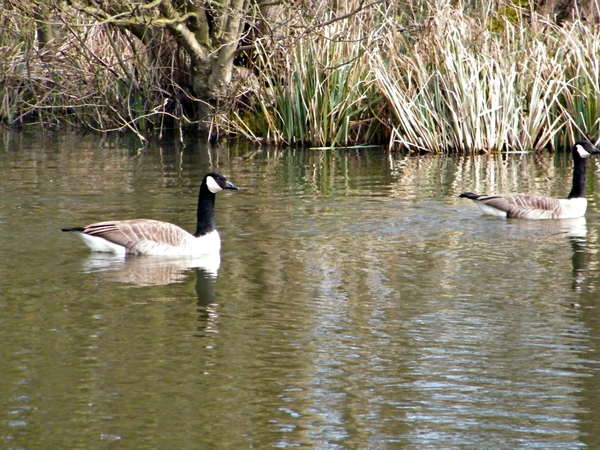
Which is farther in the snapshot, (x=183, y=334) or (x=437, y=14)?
(x=437, y=14)

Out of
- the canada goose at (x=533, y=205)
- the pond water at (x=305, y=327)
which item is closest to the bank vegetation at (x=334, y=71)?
the pond water at (x=305, y=327)

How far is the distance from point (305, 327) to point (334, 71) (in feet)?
39.5

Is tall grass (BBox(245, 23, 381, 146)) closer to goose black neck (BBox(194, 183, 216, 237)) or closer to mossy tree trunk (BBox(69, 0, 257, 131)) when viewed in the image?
mossy tree trunk (BBox(69, 0, 257, 131))

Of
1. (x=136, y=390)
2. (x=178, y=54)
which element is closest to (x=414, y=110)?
(x=178, y=54)

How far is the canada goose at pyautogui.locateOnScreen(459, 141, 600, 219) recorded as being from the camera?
12.3m

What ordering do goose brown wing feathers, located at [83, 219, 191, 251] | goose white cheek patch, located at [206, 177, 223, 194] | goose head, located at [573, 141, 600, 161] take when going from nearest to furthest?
goose brown wing feathers, located at [83, 219, 191, 251] → goose white cheek patch, located at [206, 177, 223, 194] → goose head, located at [573, 141, 600, 161]

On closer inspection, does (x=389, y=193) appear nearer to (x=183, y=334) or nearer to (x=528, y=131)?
(x=528, y=131)

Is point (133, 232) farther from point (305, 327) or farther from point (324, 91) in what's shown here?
point (324, 91)

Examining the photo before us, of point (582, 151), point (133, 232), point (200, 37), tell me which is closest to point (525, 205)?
point (582, 151)

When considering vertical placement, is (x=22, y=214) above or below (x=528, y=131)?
below

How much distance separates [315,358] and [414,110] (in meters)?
12.2

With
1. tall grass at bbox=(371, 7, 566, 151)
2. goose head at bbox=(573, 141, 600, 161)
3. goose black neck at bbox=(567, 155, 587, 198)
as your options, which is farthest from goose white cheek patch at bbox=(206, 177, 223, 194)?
tall grass at bbox=(371, 7, 566, 151)

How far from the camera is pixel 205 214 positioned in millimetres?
10352

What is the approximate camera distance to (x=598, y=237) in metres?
11.5
